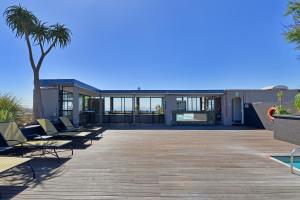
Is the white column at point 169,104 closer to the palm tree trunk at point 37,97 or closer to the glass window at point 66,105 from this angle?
the glass window at point 66,105

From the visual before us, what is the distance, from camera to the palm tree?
621 inches

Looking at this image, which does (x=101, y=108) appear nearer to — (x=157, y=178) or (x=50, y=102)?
(x=50, y=102)

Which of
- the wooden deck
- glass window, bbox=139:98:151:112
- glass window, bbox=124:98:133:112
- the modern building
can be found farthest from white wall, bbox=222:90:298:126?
the wooden deck

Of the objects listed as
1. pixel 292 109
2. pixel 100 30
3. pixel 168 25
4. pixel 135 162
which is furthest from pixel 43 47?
pixel 292 109

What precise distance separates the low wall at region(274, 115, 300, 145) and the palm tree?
9.93m

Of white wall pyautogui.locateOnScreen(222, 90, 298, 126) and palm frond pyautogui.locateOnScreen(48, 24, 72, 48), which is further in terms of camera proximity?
white wall pyautogui.locateOnScreen(222, 90, 298, 126)

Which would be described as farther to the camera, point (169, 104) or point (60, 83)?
point (169, 104)

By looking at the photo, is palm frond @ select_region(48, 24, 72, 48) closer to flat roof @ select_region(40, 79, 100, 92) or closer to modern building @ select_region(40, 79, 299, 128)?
flat roof @ select_region(40, 79, 100, 92)

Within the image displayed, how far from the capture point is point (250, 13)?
17109mm

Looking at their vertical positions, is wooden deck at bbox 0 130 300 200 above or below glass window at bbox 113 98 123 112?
below

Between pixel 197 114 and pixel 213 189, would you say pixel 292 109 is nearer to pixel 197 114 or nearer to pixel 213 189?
pixel 197 114

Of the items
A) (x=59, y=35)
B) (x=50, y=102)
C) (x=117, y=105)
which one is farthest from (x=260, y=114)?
(x=59, y=35)

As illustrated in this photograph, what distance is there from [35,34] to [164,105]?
11.2 metres

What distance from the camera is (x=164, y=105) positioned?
82.7ft
